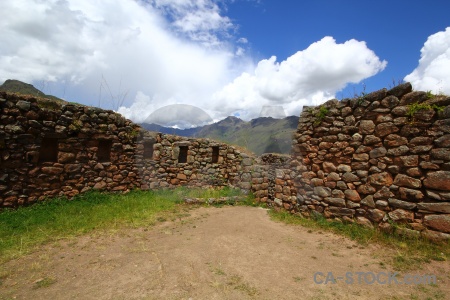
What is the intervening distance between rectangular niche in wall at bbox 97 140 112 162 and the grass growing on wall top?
1.50 m

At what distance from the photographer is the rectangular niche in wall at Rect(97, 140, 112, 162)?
419 inches

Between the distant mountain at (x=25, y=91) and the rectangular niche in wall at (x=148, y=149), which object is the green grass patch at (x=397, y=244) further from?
the distant mountain at (x=25, y=91)

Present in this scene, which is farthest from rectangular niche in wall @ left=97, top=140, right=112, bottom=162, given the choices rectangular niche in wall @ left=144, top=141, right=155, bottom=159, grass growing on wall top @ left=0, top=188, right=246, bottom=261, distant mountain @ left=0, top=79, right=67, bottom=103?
distant mountain @ left=0, top=79, right=67, bottom=103

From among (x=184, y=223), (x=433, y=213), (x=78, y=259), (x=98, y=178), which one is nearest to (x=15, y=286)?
(x=78, y=259)

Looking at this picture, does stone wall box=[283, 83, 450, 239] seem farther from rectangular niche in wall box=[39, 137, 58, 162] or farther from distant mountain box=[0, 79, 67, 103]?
distant mountain box=[0, 79, 67, 103]

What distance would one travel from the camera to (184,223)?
777 cm

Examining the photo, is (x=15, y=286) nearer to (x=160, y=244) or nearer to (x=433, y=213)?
(x=160, y=244)

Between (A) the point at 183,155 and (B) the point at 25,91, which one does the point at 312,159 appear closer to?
(A) the point at 183,155

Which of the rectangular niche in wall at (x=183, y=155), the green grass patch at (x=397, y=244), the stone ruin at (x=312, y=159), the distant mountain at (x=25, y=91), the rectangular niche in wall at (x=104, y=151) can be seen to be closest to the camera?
the green grass patch at (x=397, y=244)

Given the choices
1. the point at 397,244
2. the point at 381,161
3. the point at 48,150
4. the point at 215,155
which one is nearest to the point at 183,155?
the point at 215,155

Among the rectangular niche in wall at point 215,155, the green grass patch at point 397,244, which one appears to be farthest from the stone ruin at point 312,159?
the rectangular niche in wall at point 215,155

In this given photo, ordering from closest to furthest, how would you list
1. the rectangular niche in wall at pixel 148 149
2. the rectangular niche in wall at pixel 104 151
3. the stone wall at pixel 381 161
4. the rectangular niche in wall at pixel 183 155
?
the stone wall at pixel 381 161, the rectangular niche in wall at pixel 104 151, the rectangular niche in wall at pixel 148 149, the rectangular niche in wall at pixel 183 155

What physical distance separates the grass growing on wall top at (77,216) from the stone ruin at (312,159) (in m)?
0.63

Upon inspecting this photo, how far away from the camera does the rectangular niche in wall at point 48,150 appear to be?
8939 mm
